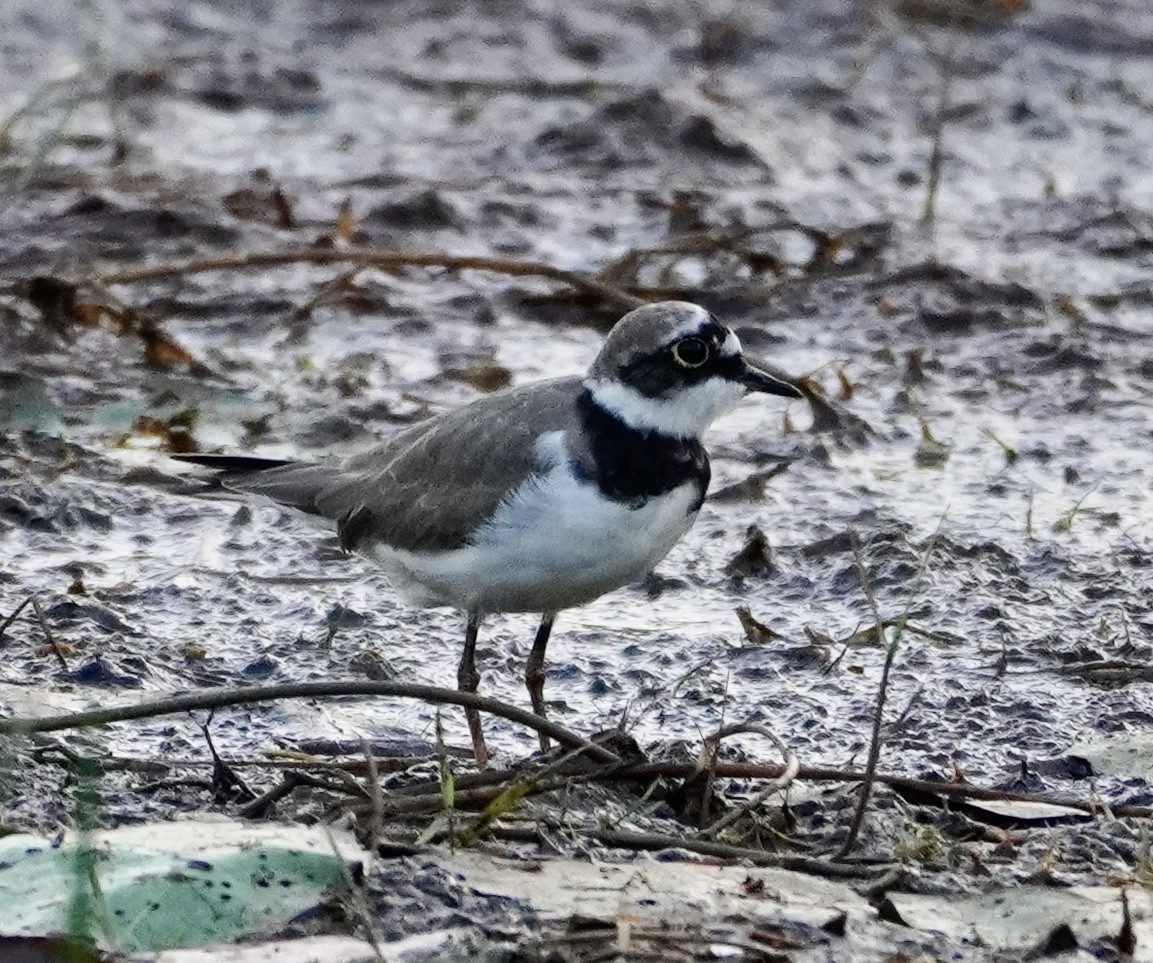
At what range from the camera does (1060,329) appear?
29.2 ft

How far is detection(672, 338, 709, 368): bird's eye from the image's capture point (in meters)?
5.55

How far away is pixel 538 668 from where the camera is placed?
5672mm

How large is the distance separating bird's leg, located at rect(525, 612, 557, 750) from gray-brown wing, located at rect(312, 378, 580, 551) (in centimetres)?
37


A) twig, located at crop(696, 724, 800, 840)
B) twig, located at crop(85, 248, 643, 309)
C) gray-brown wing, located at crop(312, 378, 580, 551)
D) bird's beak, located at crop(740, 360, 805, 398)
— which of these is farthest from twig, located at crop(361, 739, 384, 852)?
twig, located at crop(85, 248, 643, 309)

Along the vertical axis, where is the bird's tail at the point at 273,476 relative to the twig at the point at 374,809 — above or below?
below

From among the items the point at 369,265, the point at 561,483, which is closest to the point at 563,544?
the point at 561,483

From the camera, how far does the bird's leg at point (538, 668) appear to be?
562 centimetres

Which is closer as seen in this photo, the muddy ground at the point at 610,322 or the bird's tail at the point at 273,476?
the muddy ground at the point at 610,322

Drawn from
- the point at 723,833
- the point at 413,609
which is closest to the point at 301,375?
the point at 413,609

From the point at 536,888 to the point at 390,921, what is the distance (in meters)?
0.31

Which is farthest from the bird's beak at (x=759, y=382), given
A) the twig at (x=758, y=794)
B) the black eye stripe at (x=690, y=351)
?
the twig at (x=758, y=794)

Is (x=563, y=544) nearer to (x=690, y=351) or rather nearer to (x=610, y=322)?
(x=690, y=351)

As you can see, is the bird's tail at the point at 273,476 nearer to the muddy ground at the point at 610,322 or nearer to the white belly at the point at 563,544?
the muddy ground at the point at 610,322

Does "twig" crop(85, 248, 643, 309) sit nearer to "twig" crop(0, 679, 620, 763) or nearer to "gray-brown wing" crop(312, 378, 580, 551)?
"gray-brown wing" crop(312, 378, 580, 551)
